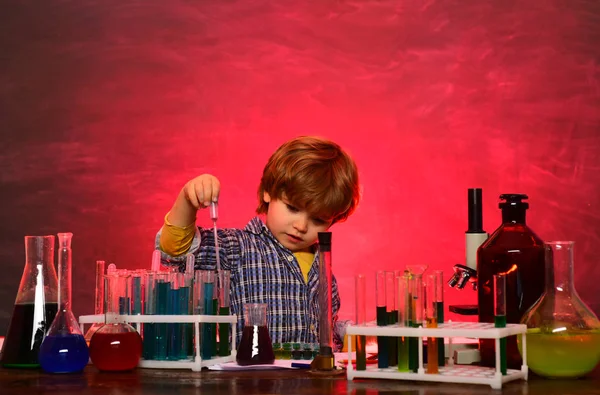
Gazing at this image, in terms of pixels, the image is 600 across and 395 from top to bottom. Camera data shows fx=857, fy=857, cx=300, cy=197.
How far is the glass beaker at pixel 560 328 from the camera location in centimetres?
129

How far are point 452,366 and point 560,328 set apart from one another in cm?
17

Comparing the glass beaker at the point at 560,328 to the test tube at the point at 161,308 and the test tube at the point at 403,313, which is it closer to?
the test tube at the point at 403,313

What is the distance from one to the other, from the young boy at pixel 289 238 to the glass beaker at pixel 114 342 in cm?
55

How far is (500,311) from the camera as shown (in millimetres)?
1263

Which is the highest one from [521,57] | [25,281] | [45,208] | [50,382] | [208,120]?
[521,57]

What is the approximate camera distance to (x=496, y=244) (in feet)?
4.69

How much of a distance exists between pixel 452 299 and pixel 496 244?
5.33ft

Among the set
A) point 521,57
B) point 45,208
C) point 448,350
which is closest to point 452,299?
point 521,57

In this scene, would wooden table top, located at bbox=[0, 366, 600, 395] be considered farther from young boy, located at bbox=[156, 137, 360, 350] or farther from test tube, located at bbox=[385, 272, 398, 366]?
young boy, located at bbox=[156, 137, 360, 350]

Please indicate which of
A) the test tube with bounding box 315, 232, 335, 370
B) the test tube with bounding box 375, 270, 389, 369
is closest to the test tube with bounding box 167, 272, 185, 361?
Answer: the test tube with bounding box 315, 232, 335, 370

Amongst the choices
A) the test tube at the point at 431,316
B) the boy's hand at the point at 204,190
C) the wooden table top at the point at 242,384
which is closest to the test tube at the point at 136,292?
the wooden table top at the point at 242,384

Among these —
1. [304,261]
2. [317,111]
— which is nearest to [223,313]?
[304,261]

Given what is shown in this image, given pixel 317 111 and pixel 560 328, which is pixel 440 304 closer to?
pixel 560 328

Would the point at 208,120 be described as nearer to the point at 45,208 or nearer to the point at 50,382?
the point at 45,208
